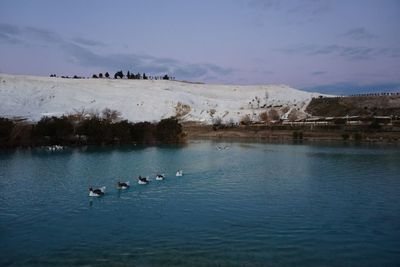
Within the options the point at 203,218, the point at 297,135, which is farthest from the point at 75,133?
the point at 203,218

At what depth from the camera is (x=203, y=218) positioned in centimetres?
1499

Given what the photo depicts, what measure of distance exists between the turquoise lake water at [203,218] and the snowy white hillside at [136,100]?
48.5 metres

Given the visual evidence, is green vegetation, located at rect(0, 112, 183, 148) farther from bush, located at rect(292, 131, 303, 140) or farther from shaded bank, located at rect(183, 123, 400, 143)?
bush, located at rect(292, 131, 303, 140)

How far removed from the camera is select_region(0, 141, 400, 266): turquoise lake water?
11.1m

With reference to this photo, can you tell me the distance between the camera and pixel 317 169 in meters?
28.4

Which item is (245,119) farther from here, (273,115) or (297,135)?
(297,135)

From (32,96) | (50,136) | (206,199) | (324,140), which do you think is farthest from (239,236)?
(32,96)

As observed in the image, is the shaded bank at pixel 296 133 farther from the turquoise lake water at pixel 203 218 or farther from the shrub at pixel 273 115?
the turquoise lake water at pixel 203 218

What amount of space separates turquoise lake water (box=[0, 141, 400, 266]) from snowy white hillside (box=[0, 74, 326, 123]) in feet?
159

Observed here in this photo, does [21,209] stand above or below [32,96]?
below

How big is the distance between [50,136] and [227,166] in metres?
26.1

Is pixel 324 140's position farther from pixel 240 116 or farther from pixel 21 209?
pixel 21 209

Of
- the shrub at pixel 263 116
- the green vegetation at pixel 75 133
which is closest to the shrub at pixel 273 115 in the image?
the shrub at pixel 263 116

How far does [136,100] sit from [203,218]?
259ft
